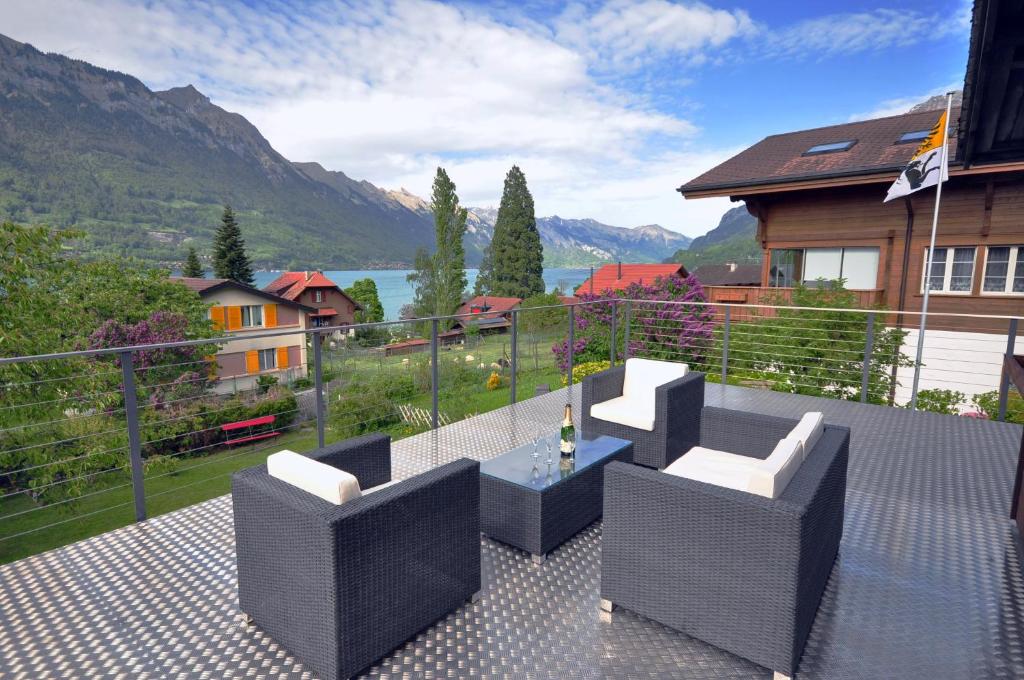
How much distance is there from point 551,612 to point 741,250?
74.2m

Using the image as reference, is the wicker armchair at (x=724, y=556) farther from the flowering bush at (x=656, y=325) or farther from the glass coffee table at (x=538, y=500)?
the flowering bush at (x=656, y=325)

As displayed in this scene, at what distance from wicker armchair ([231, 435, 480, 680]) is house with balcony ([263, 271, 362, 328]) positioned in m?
38.3

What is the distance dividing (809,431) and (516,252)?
3947 cm

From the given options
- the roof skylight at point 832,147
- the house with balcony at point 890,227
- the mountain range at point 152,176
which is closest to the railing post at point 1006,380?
the house with balcony at point 890,227

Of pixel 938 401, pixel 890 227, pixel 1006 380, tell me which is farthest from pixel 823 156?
pixel 1006 380

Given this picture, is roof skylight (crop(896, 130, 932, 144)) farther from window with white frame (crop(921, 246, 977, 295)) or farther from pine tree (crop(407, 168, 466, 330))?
pine tree (crop(407, 168, 466, 330))

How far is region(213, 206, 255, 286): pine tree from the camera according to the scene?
32.8 metres

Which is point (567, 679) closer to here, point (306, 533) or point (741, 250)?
point (306, 533)

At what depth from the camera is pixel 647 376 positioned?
393cm

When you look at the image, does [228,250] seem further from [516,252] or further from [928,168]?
[928,168]

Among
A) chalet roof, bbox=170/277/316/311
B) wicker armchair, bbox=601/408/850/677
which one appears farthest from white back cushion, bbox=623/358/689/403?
chalet roof, bbox=170/277/316/311

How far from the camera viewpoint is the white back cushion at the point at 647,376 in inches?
151

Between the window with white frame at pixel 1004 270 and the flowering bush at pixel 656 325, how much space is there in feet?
18.3

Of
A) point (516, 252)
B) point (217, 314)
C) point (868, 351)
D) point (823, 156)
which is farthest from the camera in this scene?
point (516, 252)
